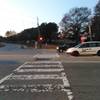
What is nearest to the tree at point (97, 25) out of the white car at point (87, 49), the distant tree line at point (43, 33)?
the distant tree line at point (43, 33)

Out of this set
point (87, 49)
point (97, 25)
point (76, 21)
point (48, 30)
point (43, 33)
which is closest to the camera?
point (87, 49)

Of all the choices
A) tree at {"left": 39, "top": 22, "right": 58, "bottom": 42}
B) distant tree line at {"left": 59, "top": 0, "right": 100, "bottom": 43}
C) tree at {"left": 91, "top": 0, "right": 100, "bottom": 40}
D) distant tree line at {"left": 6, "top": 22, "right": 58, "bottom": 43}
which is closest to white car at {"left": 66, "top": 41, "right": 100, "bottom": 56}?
tree at {"left": 91, "top": 0, "right": 100, "bottom": 40}

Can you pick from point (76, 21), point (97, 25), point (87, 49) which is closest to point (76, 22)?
point (76, 21)

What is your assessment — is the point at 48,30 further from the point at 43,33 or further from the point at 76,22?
the point at 76,22

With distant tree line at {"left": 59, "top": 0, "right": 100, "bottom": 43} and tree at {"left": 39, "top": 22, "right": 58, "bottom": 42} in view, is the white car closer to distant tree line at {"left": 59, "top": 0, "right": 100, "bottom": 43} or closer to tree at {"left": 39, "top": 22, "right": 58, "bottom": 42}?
distant tree line at {"left": 59, "top": 0, "right": 100, "bottom": 43}

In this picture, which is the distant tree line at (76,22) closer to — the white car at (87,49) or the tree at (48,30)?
the tree at (48,30)

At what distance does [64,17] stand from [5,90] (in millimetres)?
108480

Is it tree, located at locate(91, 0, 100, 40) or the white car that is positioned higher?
tree, located at locate(91, 0, 100, 40)

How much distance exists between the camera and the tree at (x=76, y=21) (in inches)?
4702

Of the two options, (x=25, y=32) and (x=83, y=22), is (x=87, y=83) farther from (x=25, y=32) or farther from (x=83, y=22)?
(x=25, y=32)

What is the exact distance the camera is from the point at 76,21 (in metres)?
120

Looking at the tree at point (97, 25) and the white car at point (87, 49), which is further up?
the tree at point (97, 25)

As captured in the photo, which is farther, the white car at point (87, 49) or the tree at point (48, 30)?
the tree at point (48, 30)

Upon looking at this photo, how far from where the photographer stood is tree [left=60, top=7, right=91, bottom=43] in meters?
119
